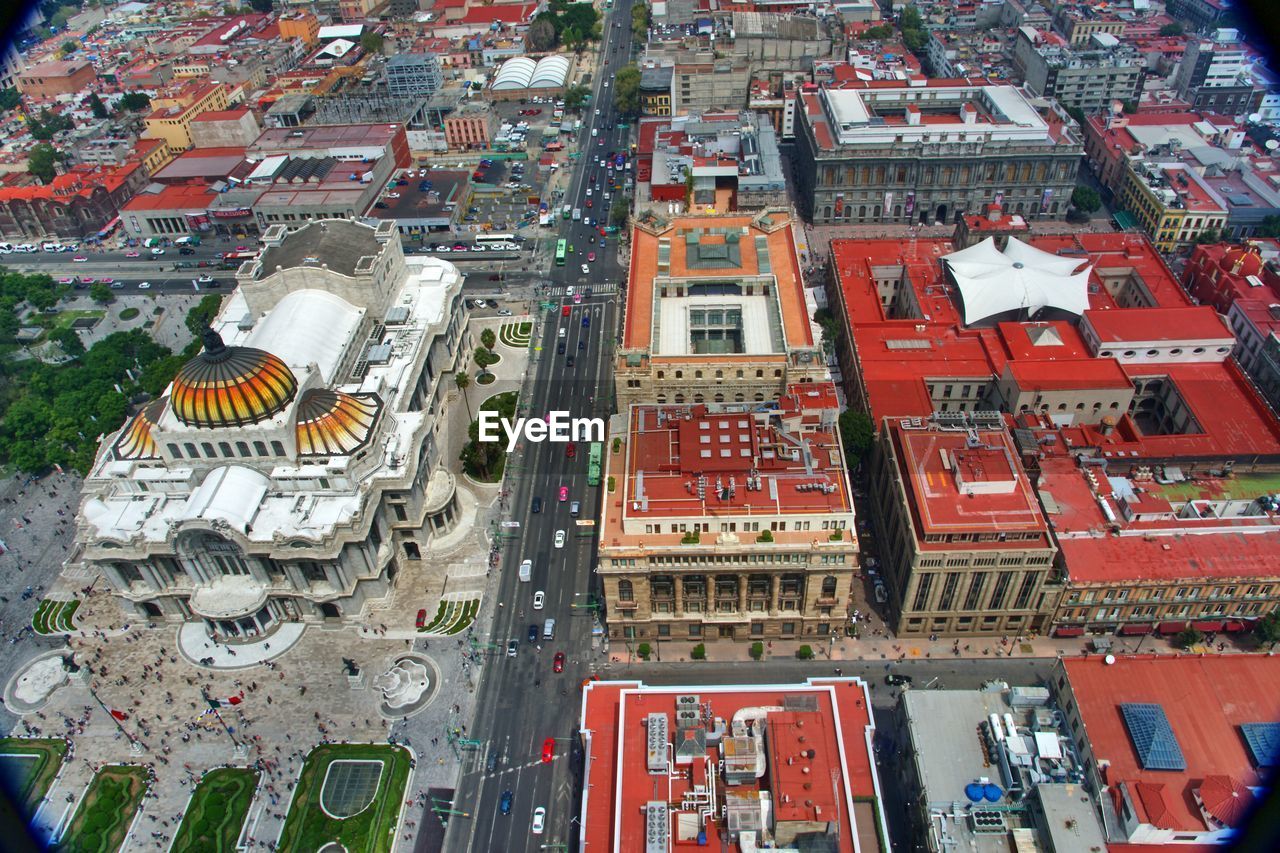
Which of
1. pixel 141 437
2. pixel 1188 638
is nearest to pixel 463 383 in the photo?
pixel 141 437

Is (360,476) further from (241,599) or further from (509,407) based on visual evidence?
(509,407)

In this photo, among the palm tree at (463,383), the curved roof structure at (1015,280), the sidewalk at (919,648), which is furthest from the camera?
the palm tree at (463,383)

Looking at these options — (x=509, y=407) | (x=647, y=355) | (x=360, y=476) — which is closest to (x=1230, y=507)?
(x=647, y=355)

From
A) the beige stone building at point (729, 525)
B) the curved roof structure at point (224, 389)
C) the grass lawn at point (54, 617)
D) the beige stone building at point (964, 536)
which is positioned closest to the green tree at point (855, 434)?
the beige stone building at point (964, 536)

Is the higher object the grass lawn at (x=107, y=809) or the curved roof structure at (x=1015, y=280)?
the curved roof structure at (x=1015, y=280)

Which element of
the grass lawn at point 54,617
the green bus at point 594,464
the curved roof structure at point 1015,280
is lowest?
the grass lawn at point 54,617

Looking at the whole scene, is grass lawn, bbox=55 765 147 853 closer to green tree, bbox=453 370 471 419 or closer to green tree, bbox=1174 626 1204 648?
green tree, bbox=453 370 471 419

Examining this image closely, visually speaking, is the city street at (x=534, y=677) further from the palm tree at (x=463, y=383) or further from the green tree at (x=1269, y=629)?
the green tree at (x=1269, y=629)
